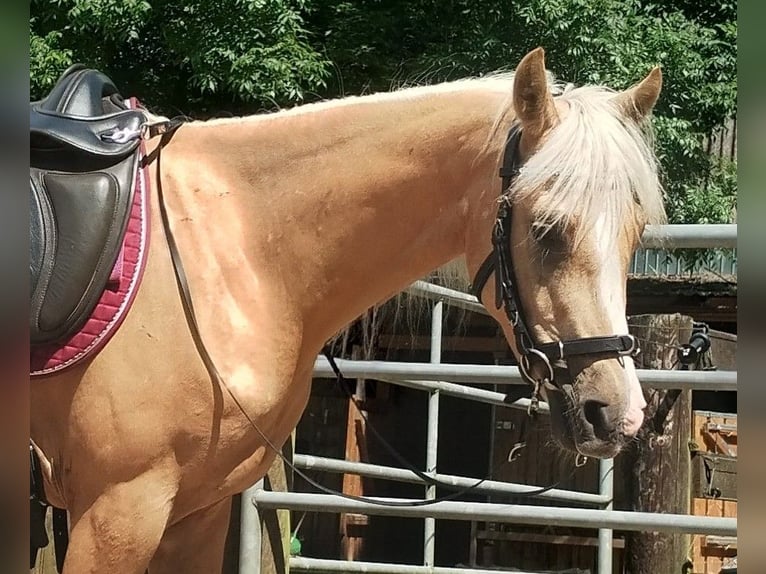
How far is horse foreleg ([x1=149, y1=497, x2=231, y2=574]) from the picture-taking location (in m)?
1.78

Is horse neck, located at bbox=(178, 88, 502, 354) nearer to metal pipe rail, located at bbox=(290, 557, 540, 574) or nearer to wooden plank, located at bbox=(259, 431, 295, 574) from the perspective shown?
wooden plank, located at bbox=(259, 431, 295, 574)

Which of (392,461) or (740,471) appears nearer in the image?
(740,471)

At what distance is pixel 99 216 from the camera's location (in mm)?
1554

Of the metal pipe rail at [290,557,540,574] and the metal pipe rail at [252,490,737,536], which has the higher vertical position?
the metal pipe rail at [252,490,737,536]

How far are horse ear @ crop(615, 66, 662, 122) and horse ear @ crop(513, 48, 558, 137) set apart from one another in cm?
15

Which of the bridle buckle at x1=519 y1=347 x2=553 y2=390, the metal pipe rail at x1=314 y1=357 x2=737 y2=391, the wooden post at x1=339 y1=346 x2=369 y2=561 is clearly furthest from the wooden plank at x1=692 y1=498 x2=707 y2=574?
the bridle buckle at x1=519 y1=347 x2=553 y2=390

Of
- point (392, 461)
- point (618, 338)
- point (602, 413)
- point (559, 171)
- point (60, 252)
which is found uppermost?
point (559, 171)

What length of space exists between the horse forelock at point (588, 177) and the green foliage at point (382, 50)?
4.15m

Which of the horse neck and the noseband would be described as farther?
the horse neck

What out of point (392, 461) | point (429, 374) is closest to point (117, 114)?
point (429, 374)

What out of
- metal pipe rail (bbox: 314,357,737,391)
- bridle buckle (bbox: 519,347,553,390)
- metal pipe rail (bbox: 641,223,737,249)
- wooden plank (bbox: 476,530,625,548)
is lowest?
wooden plank (bbox: 476,530,625,548)

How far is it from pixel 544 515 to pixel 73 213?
1.29 m
